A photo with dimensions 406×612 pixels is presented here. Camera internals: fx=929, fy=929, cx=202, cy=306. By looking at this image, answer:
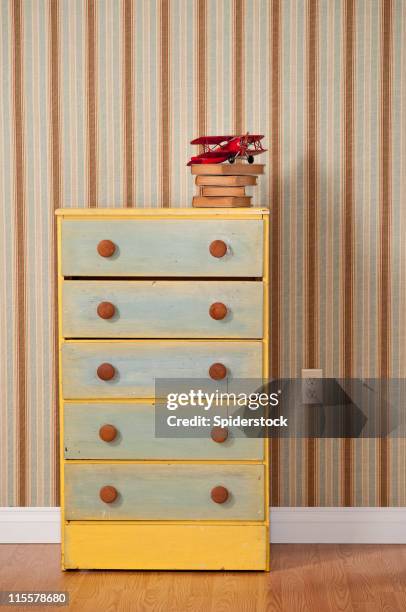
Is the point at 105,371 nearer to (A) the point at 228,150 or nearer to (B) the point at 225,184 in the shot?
(B) the point at 225,184

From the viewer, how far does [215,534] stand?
3.02 m

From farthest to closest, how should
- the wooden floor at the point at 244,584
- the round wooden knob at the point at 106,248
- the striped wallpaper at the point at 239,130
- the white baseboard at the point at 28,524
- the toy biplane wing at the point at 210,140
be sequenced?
the white baseboard at the point at 28,524 → the striped wallpaper at the point at 239,130 → the toy biplane wing at the point at 210,140 → the round wooden knob at the point at 106,248 → the wooden floor at the point at 244,584

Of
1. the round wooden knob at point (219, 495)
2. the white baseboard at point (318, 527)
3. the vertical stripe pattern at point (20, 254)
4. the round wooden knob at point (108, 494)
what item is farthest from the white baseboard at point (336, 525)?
the vertical stripe pattern at point (20, 254)

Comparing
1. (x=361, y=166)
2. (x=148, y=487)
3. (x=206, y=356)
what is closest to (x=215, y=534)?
(x=148, y=487)

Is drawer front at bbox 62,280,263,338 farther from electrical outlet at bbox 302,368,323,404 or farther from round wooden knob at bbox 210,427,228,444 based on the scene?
electrical outlet at bbox 302,368,323,404

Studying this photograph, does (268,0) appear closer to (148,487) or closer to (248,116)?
(248,116)

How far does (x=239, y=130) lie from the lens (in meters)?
3.35

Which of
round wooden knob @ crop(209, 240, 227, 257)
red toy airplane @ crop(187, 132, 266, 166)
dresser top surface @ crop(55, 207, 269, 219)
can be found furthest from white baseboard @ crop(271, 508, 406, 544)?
red toy airplane @ crop(187, 132, 266, 166)

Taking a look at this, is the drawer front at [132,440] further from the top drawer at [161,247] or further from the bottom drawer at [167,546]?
the top drawer at [161,247]

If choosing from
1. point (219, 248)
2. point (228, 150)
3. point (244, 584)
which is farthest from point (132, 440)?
point (228, 150)

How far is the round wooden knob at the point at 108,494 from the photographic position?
3.00 m

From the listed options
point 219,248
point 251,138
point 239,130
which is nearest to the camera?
point 219,248

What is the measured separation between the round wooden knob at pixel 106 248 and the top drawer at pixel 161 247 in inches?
0.5

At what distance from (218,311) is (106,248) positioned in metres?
0.41
